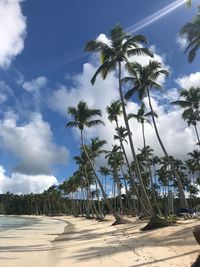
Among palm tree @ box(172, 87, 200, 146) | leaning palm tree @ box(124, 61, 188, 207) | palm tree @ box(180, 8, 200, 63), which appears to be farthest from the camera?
palm tree @ box(172, 87, 200, 146)

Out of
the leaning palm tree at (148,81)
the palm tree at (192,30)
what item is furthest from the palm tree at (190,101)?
the palm tree at (192,30)

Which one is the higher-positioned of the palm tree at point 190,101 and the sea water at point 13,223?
the palm tree at point 190,101

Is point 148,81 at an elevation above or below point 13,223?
above

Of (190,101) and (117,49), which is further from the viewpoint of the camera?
(190,101)

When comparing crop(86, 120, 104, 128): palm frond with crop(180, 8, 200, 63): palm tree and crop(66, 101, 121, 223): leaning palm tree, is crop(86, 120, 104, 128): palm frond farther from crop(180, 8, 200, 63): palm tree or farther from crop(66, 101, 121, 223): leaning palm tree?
crop(180, 8, 200, 63): palm tree

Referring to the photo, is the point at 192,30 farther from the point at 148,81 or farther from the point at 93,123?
the point at 93,123

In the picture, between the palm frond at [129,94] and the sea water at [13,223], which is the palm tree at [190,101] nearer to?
the palm frond at [129,94]

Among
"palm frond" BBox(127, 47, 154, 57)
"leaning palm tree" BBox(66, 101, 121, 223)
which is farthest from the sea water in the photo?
"palm frond" BBox(127, 47, 154, 57)

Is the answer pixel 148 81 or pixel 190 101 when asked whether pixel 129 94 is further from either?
pixel 190 101

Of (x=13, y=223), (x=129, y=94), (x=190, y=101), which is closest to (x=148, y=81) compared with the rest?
(x=129, y=94)

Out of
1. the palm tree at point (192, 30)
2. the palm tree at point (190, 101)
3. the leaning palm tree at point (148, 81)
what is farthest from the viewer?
the palm tree at point (190, 101)

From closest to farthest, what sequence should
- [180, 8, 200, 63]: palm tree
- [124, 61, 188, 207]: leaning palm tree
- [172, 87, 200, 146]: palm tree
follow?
[180, 8, 200, 63]: palm tree < [124, 61, 188, 207]: leaning palm tree < [172, 87, 200, 146]: palm tree

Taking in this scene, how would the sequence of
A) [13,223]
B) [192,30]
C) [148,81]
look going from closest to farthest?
[192,30], [148,81], [13,223]

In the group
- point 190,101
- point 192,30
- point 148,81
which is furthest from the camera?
point 190,101
